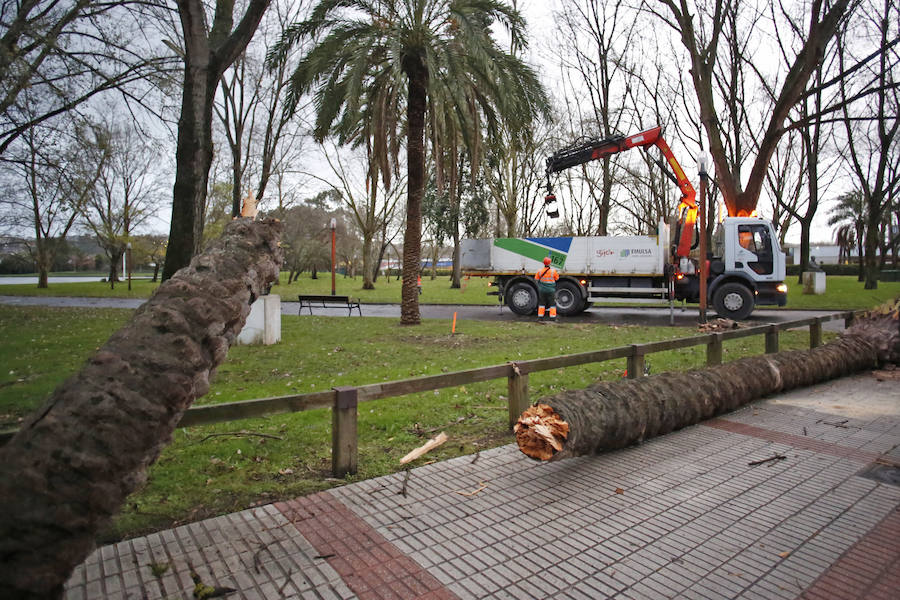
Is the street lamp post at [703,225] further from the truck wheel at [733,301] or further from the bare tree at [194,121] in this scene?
the bare tree at [194,121]

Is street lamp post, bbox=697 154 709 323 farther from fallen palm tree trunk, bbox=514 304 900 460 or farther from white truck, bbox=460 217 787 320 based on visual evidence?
fallen palm tree trunk, bbox=514 304 900 460

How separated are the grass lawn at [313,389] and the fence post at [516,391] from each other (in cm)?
26

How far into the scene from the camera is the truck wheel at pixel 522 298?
730 inches

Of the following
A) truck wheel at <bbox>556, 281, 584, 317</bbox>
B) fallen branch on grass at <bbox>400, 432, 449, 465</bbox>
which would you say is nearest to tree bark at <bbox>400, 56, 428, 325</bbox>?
truck wheel at <bbox>556, 281, 584, 317</bbox>

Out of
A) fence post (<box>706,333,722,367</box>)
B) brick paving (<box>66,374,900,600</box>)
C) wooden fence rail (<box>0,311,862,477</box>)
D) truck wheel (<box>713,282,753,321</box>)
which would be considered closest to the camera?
brick paving (<box>66,374,900,600</box>)

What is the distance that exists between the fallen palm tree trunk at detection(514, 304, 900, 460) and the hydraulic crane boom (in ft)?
29.6

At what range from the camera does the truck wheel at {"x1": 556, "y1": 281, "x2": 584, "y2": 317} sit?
18.0m

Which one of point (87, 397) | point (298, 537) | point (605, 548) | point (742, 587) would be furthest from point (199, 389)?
point (742, 587)

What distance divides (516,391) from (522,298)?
1381 cm

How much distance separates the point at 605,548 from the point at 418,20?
12.6m

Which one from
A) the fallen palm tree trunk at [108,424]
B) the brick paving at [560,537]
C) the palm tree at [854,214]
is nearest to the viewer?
→ the fallen palm tree trunk at [108,424]

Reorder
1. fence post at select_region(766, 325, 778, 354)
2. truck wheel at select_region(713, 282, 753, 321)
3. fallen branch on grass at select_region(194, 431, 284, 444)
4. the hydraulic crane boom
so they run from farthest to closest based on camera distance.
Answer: the hydraulic crane boom < truck wheel at select_region(713, 282, 753, 321) < fence post at select_region(766, 325, 778, 354) < fallen branch on grass at select_region(194, 431, 284, 444)

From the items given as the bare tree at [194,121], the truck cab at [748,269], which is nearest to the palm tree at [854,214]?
the truck cab at [748,269]

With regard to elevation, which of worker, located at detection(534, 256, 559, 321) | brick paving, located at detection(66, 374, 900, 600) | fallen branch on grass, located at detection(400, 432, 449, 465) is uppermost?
worker, located at detection(534, 256, 559, 321)
